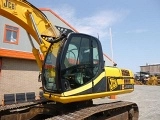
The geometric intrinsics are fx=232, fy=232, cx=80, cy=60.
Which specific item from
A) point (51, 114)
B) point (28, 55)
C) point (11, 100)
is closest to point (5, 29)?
point (28, 55)

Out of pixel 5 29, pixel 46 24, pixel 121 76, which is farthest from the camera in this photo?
pixel 5 29

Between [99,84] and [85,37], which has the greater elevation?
[85,37]

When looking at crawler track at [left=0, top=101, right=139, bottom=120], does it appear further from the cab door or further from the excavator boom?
the excavator boom

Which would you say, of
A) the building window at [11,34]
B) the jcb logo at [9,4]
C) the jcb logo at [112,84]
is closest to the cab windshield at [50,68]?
the jcb logo at [9,4]

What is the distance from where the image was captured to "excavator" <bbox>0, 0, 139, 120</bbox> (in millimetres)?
5828

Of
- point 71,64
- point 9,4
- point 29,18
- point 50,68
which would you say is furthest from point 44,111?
point 9,4

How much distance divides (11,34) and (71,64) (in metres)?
9.76

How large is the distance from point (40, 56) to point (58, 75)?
2000 mm

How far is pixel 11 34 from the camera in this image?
48.2 ft

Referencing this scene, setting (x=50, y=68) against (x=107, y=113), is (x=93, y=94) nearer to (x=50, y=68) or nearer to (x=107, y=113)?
(x=107, y=113)

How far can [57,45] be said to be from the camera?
20.3 ft

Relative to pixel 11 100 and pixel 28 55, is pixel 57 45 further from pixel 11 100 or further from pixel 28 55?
pixel 28 55

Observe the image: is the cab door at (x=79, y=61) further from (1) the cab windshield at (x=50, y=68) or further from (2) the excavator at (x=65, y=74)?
(1) the cab windshield at (x=50, y=68)

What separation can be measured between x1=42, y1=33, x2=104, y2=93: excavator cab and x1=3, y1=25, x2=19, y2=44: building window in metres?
8.77
